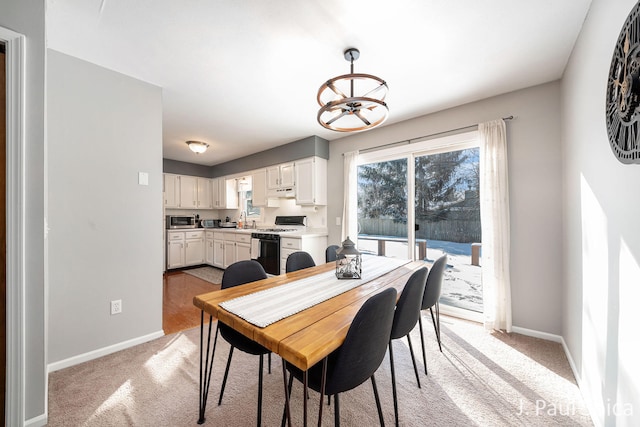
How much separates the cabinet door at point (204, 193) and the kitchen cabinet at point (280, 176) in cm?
239

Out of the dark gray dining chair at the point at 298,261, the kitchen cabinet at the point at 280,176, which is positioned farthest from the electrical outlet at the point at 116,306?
the kitchen cabinet at the point at 280,176

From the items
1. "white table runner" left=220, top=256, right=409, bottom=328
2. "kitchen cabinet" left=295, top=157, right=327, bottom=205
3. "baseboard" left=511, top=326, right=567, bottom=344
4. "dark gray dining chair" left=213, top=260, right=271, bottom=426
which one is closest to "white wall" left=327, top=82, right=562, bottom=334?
"baseboard" left=511, top=326, right=567, bottom=344

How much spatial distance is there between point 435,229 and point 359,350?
258 centimetres

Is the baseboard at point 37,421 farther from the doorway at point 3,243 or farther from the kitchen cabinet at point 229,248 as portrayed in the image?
the kitchen cabinet at point 229,248

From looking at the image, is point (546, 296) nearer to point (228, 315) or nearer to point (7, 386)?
point (228, 315)

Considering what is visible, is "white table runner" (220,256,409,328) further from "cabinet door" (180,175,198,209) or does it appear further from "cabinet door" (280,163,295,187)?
"cabinet door" (180,175,198,209)

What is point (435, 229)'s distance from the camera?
10.5ft

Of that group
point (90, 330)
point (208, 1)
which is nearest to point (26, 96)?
point (208, 1)

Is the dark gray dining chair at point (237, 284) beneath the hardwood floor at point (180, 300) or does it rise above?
above

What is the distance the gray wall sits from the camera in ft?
4.45

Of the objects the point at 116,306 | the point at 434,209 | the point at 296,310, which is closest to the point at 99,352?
the point at 116,306

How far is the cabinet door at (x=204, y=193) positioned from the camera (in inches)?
243

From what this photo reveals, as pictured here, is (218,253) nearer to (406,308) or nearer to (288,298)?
(288,298)

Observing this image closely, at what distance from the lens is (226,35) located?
180 centimetres
